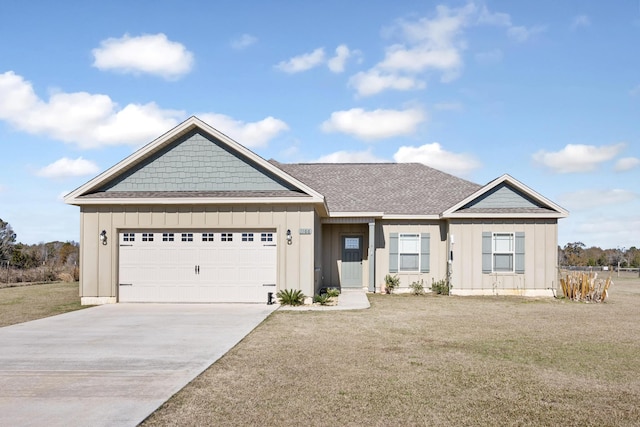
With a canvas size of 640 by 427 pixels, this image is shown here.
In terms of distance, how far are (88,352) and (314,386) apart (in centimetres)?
449

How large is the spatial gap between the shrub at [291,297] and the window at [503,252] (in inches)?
340

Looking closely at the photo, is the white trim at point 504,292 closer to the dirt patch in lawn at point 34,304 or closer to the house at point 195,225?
the house at point 195,225

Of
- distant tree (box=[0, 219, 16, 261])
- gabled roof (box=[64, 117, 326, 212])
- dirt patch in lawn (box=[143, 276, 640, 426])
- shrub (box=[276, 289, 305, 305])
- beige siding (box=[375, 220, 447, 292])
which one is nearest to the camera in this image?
dirt patch in lawn (box=[143, 276, 640, 426])

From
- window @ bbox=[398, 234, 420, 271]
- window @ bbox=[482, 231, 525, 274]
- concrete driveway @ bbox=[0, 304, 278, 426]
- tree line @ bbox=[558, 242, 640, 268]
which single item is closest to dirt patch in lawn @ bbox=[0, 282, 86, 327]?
concrete driveway @ bbox=[0, 304, 278, 426]

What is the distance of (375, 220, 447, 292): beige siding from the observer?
73.6 feet

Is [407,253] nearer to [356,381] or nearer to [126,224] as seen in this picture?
[126,224]

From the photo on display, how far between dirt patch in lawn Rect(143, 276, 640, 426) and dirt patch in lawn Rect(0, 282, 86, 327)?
6.73m

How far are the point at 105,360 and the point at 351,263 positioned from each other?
1511cm

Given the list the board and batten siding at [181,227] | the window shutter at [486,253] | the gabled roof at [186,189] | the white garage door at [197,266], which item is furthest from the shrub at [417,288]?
the white garage door at [197,266]

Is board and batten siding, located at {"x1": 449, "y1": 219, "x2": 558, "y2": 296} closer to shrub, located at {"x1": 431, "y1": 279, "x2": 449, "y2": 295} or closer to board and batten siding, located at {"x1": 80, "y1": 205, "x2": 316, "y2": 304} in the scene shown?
shrub, located at {"x1": 431, "y1": 279, "x2": 449, "y2": 295}

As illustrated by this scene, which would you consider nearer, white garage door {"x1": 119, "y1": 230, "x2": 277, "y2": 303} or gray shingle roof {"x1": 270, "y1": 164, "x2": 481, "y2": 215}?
white garage door {"x1": 119, "y1": 230, "x2": 277, "y2": 303}

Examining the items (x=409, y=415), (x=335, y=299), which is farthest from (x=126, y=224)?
(x=409, y=415)

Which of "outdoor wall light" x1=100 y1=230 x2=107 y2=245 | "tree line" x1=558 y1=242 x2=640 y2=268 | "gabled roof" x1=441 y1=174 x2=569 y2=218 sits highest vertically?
"gabled roof" x1=441 y1=174 x2=569 y2=218

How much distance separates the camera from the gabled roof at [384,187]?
22688 mm
